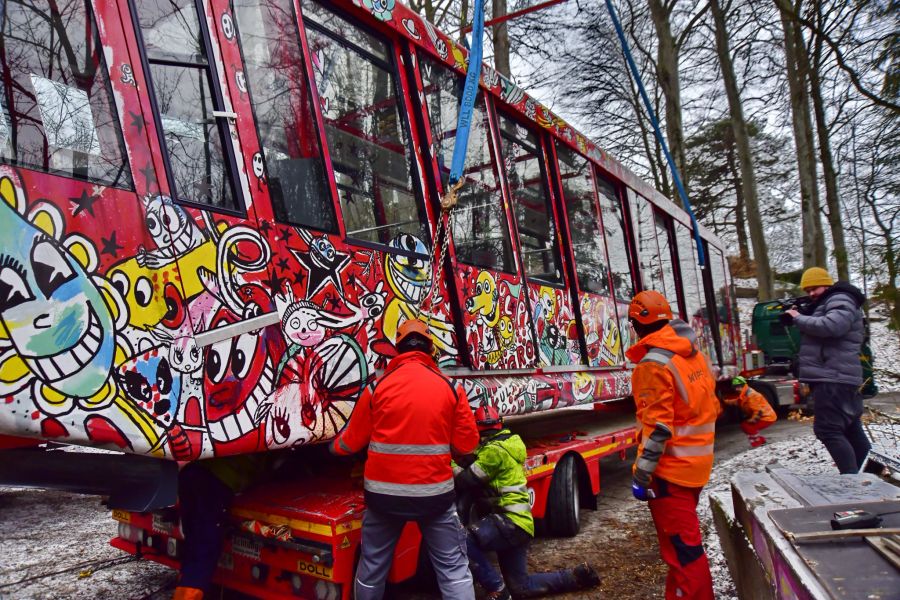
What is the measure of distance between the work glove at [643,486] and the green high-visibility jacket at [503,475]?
681 millimetres

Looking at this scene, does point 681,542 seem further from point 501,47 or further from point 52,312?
point 501,47

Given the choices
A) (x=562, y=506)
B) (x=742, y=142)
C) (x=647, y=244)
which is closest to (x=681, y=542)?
(x=562, y=506)

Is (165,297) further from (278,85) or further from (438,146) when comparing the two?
(438,146)

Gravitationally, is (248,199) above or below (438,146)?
below

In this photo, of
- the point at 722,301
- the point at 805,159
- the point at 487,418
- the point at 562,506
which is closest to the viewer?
the point at 487,418

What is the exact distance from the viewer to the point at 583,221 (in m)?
6.51

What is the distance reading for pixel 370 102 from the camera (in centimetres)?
407

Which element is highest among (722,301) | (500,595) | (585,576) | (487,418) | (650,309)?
(650,309)

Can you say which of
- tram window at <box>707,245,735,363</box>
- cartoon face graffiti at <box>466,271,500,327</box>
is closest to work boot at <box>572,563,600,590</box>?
cartoon face graffiti at <box>466,271,500,327</box>

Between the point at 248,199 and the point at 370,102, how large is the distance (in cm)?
127

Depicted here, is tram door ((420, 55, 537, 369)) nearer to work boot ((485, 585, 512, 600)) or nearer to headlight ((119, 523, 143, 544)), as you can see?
work boot ((485, 585, 512, 600))

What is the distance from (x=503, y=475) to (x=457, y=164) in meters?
1.93

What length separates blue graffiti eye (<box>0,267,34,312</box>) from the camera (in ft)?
7.45

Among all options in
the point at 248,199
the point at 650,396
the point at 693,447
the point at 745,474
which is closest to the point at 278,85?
the point at 248,199
